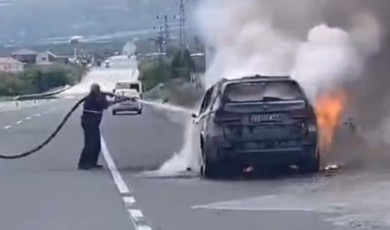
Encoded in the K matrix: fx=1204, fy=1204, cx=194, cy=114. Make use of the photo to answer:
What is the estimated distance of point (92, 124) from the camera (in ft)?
76.4

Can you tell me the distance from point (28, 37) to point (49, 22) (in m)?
11.3

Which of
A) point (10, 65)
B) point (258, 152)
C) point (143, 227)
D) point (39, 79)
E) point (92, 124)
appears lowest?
point (39, 79)

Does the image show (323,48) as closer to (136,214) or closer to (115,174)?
(115,174)

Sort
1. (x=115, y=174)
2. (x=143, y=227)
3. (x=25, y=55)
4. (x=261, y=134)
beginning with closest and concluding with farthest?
(x=143, y=227)
(x=261, y=134)
(x=115, y=174)
(x=25, y=55)

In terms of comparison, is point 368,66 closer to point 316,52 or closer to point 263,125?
point 316,52

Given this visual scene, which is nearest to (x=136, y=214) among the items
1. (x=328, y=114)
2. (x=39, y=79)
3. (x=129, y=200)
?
(x=129, y=200)

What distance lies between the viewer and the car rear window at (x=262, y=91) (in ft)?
63.3

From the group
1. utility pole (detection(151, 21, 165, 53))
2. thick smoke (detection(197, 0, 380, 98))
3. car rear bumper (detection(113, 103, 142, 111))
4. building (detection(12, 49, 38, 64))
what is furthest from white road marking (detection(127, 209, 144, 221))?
building (detection(12, 49, 38, 64))

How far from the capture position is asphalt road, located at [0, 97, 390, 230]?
1313cm

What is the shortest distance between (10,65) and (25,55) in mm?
24801

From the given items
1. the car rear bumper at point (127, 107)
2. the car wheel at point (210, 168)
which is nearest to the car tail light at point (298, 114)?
the car wheel at point (210, 168)

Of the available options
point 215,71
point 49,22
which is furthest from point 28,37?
point 215,71

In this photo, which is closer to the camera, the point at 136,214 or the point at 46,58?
the point at 136,214

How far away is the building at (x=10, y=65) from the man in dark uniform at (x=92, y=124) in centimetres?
13300
